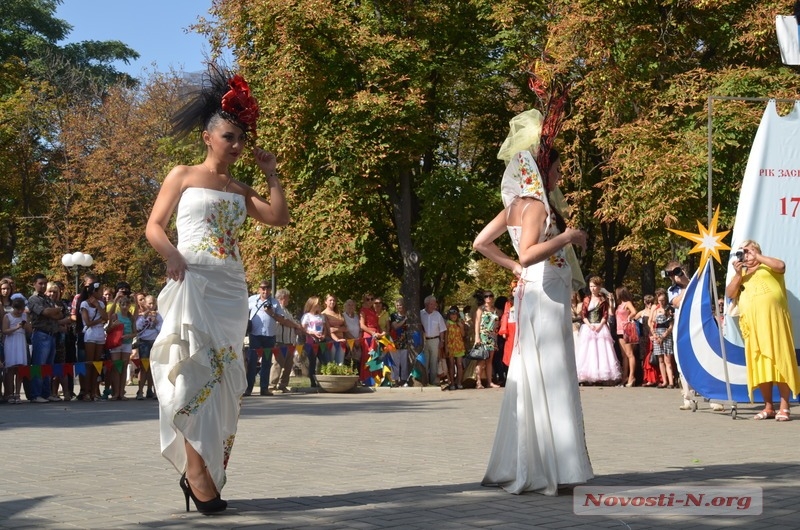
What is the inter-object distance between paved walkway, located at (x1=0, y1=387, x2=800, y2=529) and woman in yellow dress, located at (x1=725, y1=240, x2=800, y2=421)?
24.3 inches

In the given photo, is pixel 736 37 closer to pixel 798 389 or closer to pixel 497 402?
pixel 497 402

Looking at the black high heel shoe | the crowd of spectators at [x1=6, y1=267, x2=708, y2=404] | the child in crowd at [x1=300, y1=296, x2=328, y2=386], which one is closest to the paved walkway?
the black high heel shoe

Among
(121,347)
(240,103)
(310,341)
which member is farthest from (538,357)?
(310,341)

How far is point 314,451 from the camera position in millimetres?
10391

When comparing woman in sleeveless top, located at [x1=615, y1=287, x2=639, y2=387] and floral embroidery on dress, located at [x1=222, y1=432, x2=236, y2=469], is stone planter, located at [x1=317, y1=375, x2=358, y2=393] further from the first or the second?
floral embroidery on dress, located at [x1=222, y1=432, x2=236, y2=469]

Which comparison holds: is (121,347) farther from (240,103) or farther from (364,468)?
(240,103)

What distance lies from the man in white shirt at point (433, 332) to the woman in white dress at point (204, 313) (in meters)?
16.4

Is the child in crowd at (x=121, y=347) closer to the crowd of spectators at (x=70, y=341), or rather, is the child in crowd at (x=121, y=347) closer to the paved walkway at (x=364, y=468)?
the crowd of spectators at (x=70, y=341)

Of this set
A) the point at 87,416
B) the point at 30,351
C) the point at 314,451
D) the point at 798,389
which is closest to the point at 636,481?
the point at 314,451

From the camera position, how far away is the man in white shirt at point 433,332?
23688mm

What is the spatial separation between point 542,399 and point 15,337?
12.5 m

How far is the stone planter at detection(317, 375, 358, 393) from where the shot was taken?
2200 centimetres

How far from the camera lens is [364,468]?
9016 mm

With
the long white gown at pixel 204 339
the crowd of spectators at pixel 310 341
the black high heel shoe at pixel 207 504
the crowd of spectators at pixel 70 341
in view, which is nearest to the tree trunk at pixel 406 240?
the crowd of spectators at pixel 310 341
